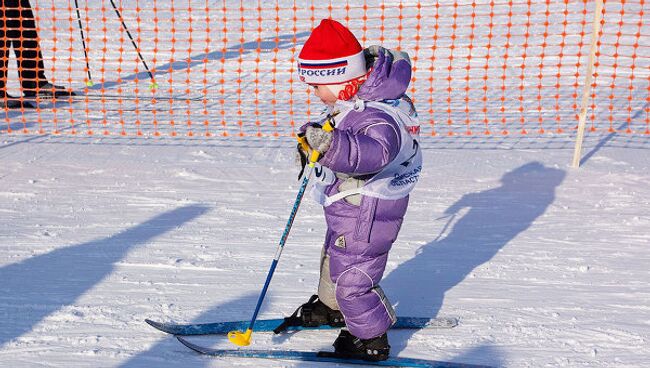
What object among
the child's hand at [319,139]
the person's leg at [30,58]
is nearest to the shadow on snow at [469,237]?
the child's hand at [319,139]

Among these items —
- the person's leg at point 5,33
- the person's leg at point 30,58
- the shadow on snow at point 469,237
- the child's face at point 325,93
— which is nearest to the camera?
the child's face at point 325,93

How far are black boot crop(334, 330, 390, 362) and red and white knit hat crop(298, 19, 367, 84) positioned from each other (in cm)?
109

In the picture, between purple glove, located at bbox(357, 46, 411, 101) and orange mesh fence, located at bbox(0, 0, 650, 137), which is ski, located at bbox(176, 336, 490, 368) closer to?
purple glove, located at bbox(357, 46, 411, 101)

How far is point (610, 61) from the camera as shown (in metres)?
11.6

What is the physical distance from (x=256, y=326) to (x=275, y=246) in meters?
1.18

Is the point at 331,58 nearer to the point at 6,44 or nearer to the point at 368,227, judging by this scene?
the point at 368,227

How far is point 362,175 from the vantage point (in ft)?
11.4

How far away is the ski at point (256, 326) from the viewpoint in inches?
151

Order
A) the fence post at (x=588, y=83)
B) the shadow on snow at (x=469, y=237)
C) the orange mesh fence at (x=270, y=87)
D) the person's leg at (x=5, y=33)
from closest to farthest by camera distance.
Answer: the shadow on snow at (x=469, y=237)
the fence post at (x=588, y=83)
the orange mesh fence at (x=270, y=87)
the person's leg at (x=5, y=33)

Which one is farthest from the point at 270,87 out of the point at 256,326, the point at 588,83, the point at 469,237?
the point at 256,326

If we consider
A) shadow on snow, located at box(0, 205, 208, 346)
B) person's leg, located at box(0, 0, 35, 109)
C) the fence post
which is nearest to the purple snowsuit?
shadow on snow, located at box(0, 205, 208, 346)

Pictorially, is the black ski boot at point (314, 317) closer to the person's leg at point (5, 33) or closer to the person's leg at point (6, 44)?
the person's leg at point (6, 44)

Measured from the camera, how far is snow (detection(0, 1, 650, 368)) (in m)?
3.84

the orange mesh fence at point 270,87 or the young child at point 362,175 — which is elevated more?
the young child at point 362,175
